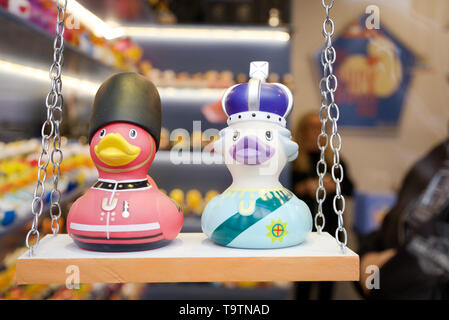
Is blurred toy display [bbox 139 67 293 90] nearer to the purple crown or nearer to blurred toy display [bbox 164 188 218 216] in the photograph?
blurred toy display [bbox 164 188 218 216]

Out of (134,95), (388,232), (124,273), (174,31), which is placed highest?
(174,31)

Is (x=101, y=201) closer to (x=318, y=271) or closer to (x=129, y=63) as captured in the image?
(x=318, y=271)

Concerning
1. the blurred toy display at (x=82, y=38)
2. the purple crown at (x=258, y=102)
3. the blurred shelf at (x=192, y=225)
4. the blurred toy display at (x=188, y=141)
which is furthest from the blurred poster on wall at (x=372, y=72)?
the purple crown at (x=258, y=102)

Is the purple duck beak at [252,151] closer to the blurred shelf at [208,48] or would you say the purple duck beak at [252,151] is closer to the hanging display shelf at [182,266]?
the hanging display shelf at [182,266]

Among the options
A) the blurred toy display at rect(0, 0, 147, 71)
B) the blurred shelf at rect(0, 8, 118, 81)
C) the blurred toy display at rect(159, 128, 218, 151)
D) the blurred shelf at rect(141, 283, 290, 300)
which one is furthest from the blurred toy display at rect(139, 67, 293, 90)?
the blurred shelf at rect(141, 283, 290, 300)

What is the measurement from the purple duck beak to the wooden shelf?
0.91 ft

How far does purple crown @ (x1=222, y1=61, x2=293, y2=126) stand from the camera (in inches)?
49.3

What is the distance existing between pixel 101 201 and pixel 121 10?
9.07ft

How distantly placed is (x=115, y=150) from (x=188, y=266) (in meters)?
0.39

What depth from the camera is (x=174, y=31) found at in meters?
3.76

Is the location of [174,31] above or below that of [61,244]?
above

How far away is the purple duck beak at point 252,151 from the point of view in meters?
1.21

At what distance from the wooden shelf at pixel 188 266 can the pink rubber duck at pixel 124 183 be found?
5 cm

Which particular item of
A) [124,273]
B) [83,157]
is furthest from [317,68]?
[124,273]
